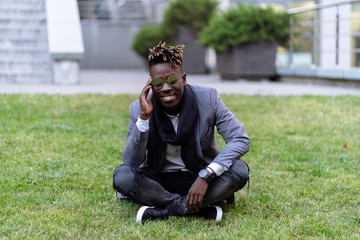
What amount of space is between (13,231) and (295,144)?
340cm

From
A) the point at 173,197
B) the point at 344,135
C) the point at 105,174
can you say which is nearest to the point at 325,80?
the point at 344,135


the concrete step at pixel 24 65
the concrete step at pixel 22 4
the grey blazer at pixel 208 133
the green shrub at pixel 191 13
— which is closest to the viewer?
the grey blazer at pixel 208 133

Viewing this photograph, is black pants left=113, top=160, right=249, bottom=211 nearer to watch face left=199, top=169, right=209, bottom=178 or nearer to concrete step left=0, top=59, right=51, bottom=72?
watch face left=199, top=169, right=209, bottom=178

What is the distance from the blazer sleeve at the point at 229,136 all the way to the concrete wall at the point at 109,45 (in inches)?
650

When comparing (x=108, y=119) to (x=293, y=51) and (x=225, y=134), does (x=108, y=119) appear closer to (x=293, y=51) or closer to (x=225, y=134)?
(x=225, y=134)

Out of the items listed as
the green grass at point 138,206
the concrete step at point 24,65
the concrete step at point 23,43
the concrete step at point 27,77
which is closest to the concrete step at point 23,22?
the concrete step at point 23,43

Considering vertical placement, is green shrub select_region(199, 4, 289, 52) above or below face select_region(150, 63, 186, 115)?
above

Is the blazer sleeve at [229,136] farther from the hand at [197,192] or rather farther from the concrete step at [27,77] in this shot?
the concrete step at [27,77]

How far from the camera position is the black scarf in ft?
11.6

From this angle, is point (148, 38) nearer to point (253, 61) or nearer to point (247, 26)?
point (253, 61)

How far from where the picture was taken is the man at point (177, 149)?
3.46 m

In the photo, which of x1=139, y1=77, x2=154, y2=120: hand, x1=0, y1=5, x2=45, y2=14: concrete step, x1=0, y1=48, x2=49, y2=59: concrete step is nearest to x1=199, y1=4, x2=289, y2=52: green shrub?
x1=0, y1=48, x2=49, y2=59: concrete step

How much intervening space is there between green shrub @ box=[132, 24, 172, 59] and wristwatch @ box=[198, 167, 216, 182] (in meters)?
12.1

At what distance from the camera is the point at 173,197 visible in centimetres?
371
